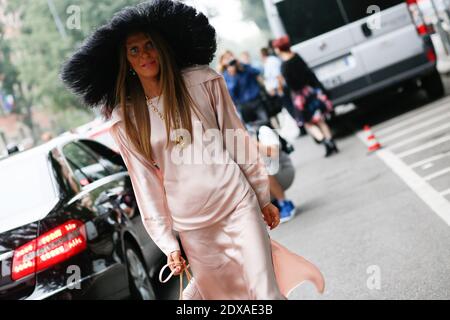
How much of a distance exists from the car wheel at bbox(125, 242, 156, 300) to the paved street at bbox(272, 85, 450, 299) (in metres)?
1.19

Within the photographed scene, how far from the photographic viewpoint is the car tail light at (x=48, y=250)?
4.86 m

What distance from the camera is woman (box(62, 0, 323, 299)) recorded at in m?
3.40

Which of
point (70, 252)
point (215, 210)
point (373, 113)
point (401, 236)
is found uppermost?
point (215, 210)

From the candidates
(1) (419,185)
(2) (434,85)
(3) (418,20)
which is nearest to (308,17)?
(3) (418,20)

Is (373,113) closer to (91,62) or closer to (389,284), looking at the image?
(389,284)

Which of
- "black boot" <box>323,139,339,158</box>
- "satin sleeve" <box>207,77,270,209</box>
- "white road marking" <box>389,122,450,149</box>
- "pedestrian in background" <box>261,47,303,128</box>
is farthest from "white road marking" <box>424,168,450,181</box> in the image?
"pedestrian in background" <box>261,47,303,128</box>

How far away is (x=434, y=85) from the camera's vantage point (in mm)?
12289

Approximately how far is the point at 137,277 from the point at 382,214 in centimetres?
236

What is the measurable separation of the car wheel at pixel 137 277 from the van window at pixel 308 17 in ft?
22.9

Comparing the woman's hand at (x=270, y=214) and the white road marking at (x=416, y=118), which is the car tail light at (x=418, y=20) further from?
the woman's hand at (x=270, y=214)

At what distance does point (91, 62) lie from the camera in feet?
12.2

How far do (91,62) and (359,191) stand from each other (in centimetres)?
490

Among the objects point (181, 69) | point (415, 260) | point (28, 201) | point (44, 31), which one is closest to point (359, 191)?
point (415, 260)

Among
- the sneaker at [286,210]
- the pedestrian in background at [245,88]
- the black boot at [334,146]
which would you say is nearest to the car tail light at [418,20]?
the black boot at [334,146]
